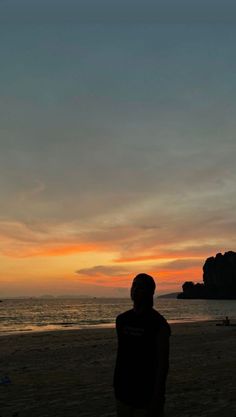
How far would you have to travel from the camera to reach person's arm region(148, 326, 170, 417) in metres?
4.65

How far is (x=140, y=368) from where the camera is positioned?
16.1 ft

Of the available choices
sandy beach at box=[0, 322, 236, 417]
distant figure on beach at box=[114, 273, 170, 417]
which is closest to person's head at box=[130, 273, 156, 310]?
distant figure on beach at box=[114, 273, 170, 417]

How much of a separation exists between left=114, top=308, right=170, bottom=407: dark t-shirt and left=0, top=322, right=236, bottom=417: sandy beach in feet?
18.2

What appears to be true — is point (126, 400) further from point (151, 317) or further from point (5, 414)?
point (5, 414)

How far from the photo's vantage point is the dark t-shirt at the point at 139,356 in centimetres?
483

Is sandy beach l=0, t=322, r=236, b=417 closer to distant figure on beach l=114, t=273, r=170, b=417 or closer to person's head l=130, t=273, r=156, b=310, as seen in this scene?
distant figure on beach l=114, t=273, r=170, b=417

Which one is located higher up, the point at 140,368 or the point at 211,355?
the point at 140,368

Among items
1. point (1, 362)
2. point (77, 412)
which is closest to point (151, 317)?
point (77, 412)

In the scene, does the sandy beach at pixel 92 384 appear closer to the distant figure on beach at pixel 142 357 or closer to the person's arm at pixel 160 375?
the distant figure on beach at pixel 142 357

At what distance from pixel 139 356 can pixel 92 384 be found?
9.77m

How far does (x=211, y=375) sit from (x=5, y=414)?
7715 millimetres

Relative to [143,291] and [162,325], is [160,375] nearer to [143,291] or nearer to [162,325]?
[162,325]

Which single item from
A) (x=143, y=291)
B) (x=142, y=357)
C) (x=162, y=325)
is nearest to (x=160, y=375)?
(x=142, y=357)

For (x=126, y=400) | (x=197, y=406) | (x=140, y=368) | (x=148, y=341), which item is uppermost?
(x=148, y=341)
